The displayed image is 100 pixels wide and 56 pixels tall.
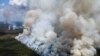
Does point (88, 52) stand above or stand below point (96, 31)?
below

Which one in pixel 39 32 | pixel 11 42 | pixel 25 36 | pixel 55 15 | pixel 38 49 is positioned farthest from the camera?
pixel 25 36

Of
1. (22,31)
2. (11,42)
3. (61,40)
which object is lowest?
(61,40)

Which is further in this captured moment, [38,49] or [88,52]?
[38,49]

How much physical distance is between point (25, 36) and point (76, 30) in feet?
87.4

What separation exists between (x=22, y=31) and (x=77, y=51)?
29.0 metres

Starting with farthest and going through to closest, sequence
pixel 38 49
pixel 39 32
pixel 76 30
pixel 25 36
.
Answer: pixel 25 36
pixel 39 32
pixel 38 49
pixel 76 30

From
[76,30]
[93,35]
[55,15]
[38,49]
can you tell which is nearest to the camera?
[76,30]

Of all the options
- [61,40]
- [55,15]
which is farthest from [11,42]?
[61,40]

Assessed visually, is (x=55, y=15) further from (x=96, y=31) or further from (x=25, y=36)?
(x=25, y=36)

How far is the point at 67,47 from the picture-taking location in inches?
1428

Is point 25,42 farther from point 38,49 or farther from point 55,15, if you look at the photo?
point 55,15

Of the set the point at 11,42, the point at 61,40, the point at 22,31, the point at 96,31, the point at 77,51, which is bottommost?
the point at 77,51

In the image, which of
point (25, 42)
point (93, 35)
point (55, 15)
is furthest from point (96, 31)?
point (25, 42)

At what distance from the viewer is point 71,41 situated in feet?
119
